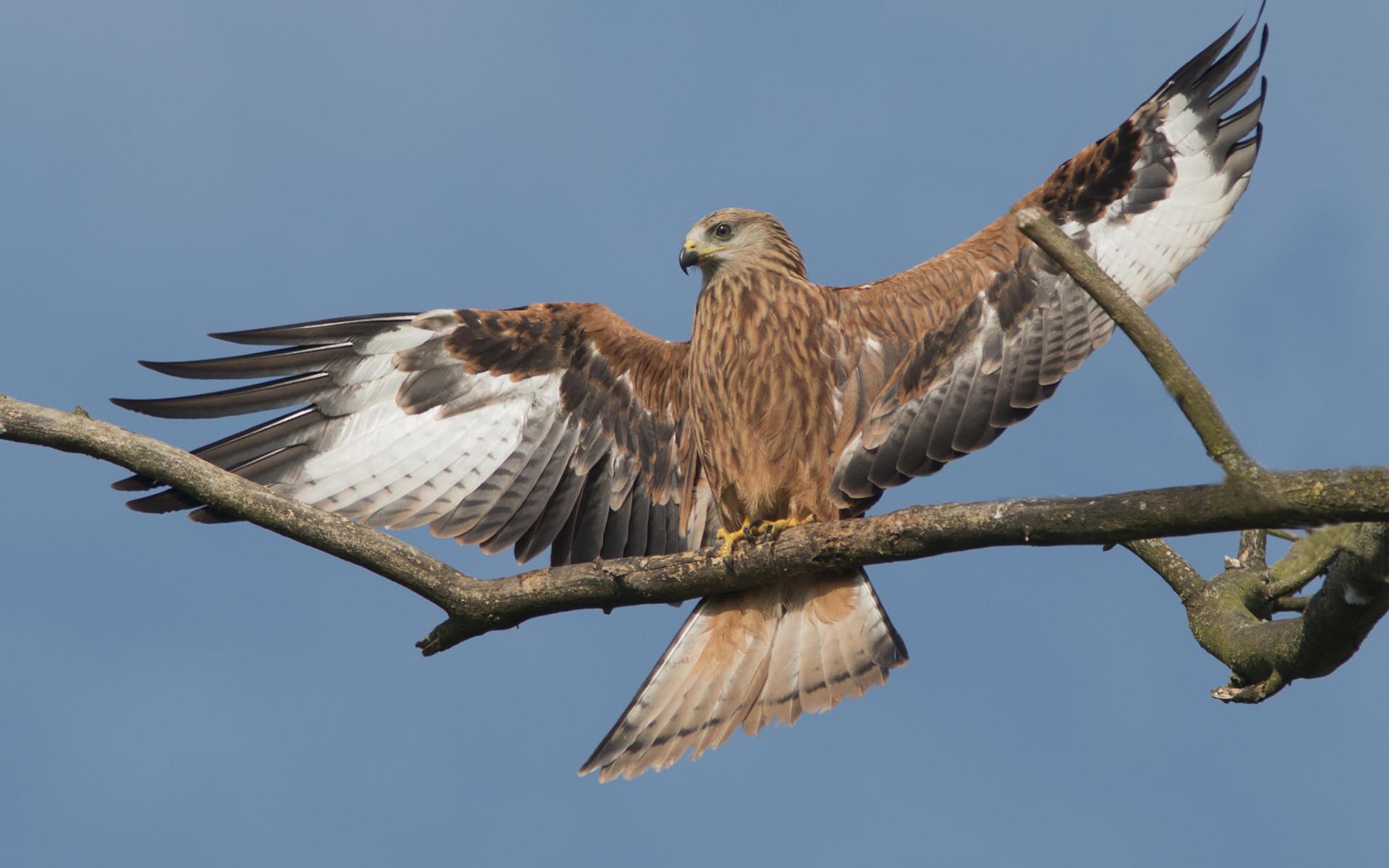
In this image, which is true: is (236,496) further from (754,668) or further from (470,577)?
(754,668)

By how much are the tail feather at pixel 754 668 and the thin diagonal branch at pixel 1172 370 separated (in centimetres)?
272

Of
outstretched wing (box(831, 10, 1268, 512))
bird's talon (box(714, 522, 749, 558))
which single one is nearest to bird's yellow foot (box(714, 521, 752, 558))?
bird's talon (box(714, 522, 749, 558))

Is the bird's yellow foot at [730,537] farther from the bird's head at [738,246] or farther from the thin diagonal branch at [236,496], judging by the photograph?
the bird's head at [738,246]

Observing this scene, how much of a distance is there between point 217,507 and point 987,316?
373cm

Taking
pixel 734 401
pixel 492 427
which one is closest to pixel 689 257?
pixel 734 401

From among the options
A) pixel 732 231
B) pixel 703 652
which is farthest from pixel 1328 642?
pixel 732 231

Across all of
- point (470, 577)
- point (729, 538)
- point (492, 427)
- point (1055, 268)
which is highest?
point (1055, 268)

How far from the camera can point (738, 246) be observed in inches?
278

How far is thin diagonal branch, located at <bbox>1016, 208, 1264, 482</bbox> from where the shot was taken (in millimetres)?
3660

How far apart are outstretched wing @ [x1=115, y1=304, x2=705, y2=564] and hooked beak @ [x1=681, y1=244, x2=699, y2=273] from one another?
0.49m

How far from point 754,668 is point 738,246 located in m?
2.26

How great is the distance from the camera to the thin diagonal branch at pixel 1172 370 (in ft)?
12.0

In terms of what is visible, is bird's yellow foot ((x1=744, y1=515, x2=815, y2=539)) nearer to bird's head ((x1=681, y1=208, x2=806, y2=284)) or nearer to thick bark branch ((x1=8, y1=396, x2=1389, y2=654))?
thick bark branch ((x1=8, y1=396, x2=1389, y2=654))

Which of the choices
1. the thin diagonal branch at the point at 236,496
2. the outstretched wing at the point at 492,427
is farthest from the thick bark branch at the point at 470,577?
the outstretched wing at the point at 492,427
